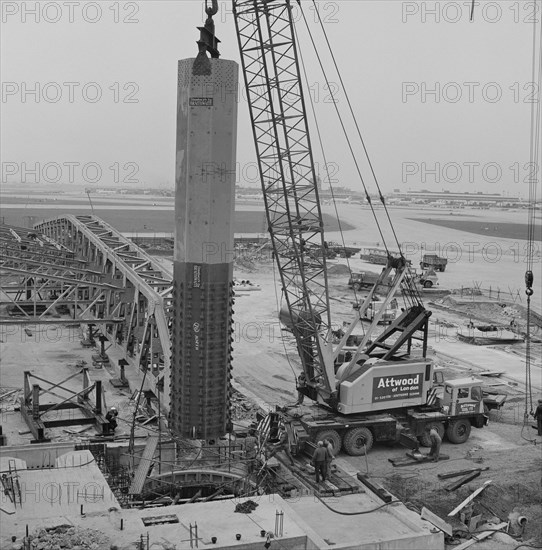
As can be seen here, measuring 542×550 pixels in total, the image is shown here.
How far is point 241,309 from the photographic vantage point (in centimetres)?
5156

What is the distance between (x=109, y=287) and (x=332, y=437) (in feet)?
34.7

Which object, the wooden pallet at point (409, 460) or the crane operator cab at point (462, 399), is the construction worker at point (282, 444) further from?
the crane operator cab at point (462, 399)

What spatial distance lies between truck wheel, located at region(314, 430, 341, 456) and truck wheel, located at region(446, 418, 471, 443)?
4023 millimetres

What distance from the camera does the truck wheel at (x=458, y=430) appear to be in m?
25.7

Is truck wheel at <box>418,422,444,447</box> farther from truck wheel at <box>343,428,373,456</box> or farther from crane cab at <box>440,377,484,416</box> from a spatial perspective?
truck wheel at <box>343,428,373,456</box>

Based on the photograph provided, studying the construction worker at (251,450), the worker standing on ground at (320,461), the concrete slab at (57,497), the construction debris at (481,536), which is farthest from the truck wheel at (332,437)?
the concrete slab at (57,497)

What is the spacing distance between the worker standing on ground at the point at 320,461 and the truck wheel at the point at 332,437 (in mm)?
2761

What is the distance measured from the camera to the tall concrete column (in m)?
19.9

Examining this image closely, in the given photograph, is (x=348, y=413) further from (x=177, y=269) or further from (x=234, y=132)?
(x=234, y=132)

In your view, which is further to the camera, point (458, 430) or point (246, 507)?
point (458, 430)

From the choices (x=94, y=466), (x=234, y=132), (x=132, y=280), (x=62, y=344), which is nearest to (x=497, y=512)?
(x=94, y=466)

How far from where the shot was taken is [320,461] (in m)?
20.7

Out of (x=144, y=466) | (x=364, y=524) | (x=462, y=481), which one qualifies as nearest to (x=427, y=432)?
(x=462, y=481)

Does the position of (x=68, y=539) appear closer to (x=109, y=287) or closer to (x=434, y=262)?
(x=109, y=287)
